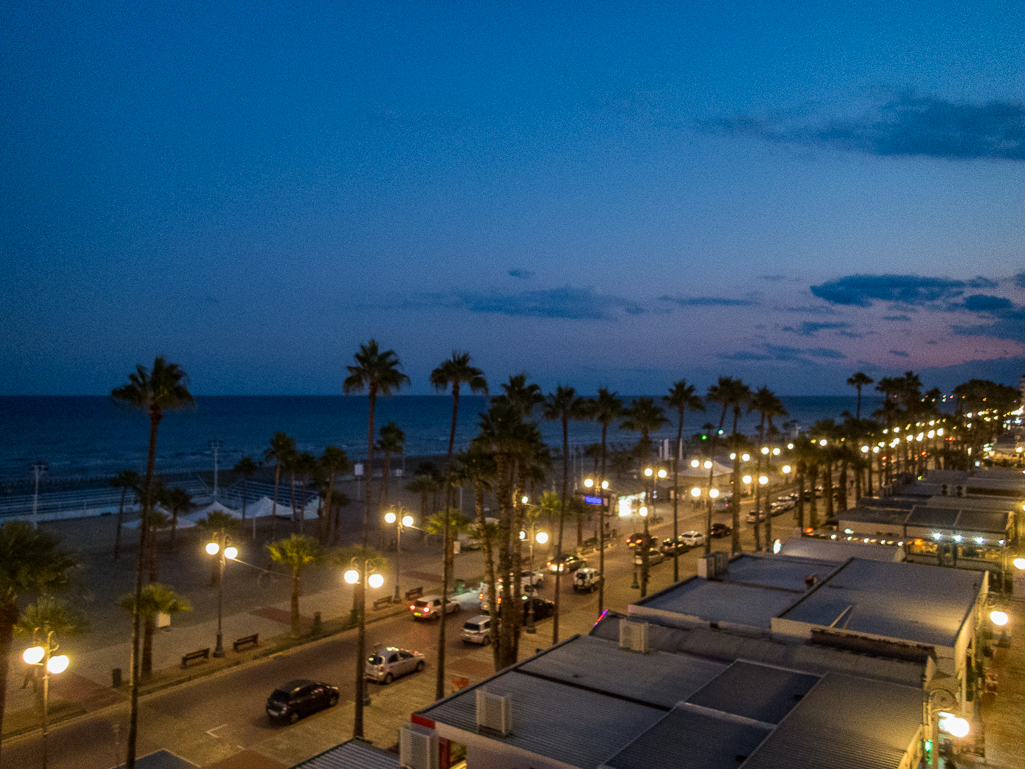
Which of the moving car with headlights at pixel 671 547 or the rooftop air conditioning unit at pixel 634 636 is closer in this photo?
the rooftop air conditioning unit at pixel 634 636

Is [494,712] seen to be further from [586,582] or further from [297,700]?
[586,582]

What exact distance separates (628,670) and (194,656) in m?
19.1

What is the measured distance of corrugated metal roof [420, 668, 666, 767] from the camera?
1248 centimetres

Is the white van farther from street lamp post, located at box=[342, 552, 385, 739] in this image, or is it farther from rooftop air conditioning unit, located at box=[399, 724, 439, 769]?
rooftop air conditioning unit, located at box=[399, 724, 439, 769]

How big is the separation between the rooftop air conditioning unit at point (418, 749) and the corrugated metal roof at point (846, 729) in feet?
17.9

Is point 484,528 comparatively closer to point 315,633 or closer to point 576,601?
point 315,633

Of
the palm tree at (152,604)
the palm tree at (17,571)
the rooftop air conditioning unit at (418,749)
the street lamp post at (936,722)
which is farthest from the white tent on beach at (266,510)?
the street lamp post at (936,722)

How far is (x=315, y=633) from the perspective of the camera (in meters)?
31.1

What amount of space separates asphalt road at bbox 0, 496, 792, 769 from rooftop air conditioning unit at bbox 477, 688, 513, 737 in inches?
380

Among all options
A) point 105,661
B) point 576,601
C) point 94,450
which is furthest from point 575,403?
point 94,450

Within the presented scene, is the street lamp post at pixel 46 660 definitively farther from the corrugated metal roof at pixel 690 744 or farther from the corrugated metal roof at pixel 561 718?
the corrugated metal roof at pixel 690 744

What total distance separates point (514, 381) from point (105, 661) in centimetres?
2003

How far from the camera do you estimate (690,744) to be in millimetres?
11805

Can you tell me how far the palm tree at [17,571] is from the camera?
1547 centimetres
